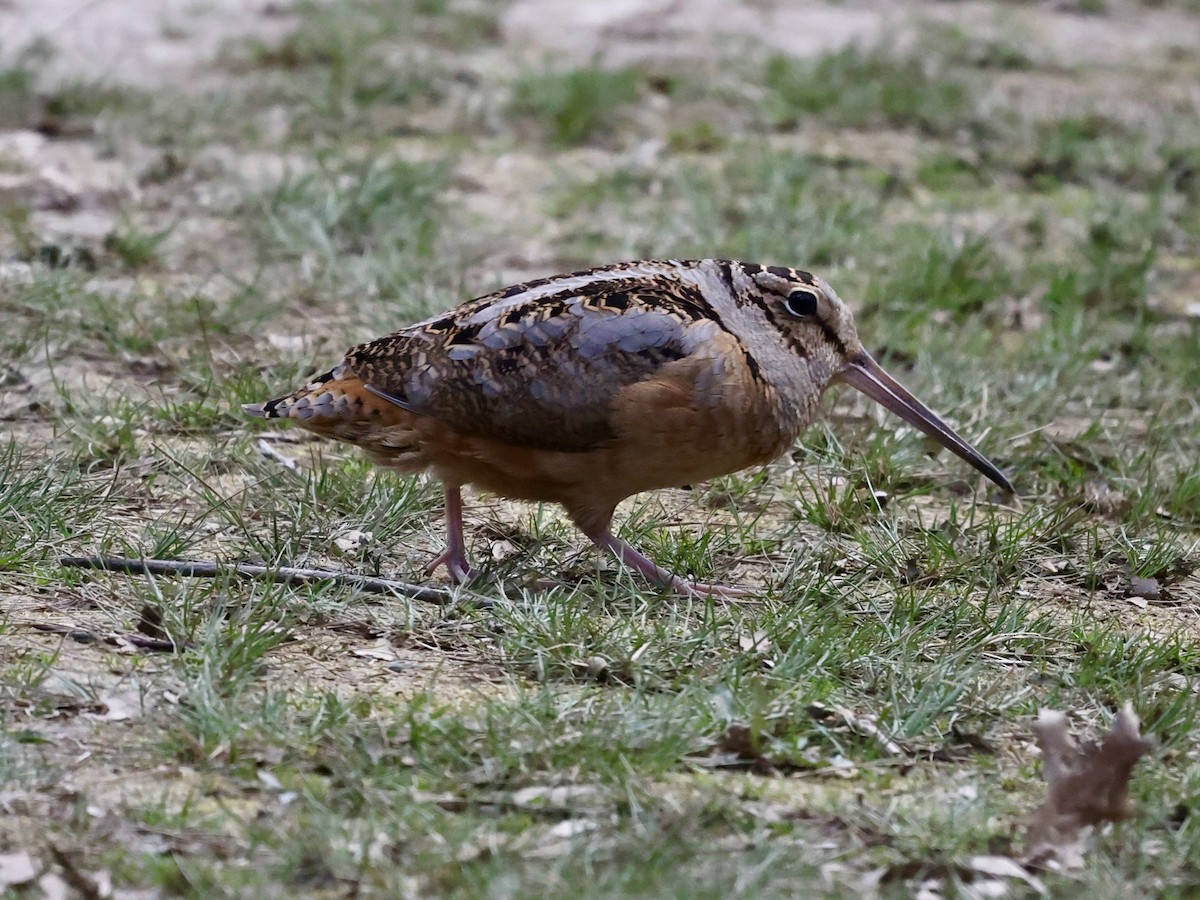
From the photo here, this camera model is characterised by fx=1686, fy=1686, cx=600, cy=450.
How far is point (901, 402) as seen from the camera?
4.67m

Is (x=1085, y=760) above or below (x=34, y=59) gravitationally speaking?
below

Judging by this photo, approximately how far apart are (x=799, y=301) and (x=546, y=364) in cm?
71

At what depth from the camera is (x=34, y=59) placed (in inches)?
323

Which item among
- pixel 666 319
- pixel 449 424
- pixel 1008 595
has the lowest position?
pixel 1008 595

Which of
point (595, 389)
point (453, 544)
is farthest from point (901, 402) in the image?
point (453, 544)

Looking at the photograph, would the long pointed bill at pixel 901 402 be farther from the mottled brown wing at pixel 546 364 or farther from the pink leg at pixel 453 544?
the pink leg at pixel 453 544

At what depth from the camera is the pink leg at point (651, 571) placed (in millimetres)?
4270

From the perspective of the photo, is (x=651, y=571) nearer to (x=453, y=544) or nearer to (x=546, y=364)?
(x=453, y=544)

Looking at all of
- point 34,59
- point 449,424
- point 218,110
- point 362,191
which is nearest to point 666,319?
point 449,424

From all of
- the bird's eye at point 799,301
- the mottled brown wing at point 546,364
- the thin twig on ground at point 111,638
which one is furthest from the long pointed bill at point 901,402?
the thin twig on ground at point 111,638

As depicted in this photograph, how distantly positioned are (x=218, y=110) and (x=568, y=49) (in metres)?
2.29

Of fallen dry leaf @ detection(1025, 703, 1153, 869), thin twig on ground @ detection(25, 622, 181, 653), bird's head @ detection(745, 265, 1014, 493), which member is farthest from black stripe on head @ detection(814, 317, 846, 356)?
thin twig on ground @ detection(25, 622, 181, 653)

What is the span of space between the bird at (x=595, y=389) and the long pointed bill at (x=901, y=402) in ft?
0.78

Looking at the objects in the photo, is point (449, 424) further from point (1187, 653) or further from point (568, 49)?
point (568, 49)
